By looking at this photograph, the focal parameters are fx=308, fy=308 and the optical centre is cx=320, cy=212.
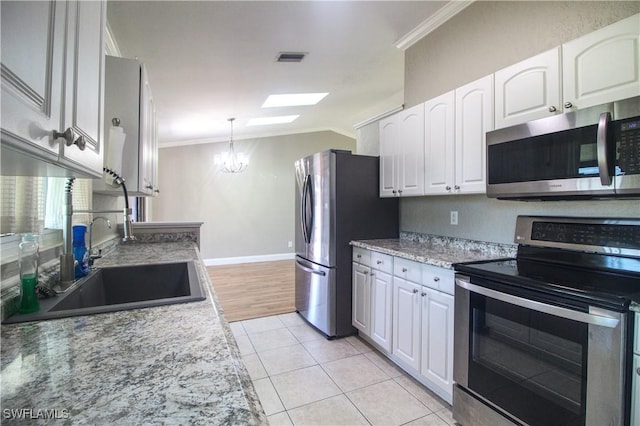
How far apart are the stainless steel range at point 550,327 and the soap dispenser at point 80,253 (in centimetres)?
189

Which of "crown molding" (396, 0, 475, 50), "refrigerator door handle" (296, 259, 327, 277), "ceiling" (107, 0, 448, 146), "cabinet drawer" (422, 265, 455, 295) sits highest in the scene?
"crown molding" (396, 0, 475, 50)

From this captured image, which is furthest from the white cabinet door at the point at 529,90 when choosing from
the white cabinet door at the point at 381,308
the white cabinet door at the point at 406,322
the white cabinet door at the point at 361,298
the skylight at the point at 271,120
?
the skylight at the point at 271,120

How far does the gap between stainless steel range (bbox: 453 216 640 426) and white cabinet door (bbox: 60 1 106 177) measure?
5.66 ft

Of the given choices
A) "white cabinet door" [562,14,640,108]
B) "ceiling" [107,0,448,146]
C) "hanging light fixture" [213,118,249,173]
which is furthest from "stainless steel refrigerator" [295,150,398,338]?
"hanging light fixture" [213,118,249,173]

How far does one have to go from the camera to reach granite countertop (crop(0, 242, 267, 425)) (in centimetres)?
52

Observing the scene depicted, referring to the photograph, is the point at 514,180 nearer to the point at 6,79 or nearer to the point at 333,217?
the point at 333,217

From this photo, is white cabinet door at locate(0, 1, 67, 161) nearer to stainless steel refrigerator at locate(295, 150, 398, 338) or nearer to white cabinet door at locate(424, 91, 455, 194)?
white cabinet door at locate(424, 91, 455, 194)

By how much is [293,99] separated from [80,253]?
363cm

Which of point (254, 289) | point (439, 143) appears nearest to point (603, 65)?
point (439, 143)

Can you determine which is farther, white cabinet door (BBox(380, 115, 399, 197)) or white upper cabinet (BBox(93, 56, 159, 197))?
white cabinet door (BBox(380, 115, 399, 197))

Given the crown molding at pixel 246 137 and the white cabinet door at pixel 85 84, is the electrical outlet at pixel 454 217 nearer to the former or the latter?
the white cabinet door at pixel 85 84

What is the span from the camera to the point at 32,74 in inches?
22.1

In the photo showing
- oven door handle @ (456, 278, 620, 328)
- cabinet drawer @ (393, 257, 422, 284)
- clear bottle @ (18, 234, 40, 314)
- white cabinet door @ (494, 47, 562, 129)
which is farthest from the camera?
cabinet drawer @ (393, 257, 422, 284)

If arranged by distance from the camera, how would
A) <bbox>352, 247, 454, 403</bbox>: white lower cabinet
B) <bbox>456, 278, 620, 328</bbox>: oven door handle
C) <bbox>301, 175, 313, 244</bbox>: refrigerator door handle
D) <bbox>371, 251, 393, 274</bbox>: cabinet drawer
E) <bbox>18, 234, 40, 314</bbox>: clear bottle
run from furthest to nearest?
<bbox>301, 175, 313, 244</bbox>: refrigerator door handle
<bbox>371, 251, 393, 274</bbox>: cabinet drawer
<bbox>352, 247, 454, 403</bbox>: white lower cabinet
<bbox>456, 278, 620, 328</bbox>: oven door handle
<bbox>18, 234, 40, 314</bbox>: clear bottle
